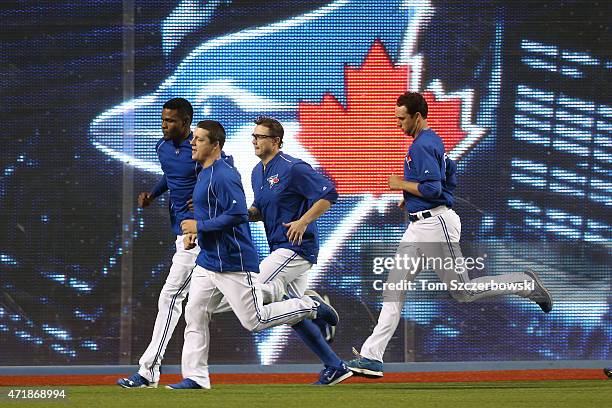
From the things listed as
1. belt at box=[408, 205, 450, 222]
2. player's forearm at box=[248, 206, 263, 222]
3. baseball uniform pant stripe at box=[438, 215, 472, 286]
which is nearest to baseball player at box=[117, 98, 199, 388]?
player's forearm at box=[248, 206, 263, 222]

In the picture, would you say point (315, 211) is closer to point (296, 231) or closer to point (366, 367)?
point (296, 231)

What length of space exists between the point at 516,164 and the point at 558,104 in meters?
0.61

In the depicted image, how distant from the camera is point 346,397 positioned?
654cm

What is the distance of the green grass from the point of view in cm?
621

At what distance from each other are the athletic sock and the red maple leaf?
2212 mm

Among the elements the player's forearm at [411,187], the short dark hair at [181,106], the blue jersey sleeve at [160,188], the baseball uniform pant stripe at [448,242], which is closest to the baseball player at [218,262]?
the short dark hair at [181,106]

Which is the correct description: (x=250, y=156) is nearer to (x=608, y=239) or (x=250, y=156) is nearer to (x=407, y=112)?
(x=407, y=112)

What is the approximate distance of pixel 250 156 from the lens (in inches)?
379

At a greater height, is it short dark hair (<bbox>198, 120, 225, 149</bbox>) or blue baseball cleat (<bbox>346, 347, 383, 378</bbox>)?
short dark hair (<bbox>198, 120, 225, 149</bbox>)

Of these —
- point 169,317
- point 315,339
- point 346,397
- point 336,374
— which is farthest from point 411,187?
point 169,317

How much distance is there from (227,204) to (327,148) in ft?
9.23

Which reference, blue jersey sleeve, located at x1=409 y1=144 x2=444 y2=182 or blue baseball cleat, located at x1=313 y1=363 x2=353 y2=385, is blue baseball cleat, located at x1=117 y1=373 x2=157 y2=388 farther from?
blue jersey sleeve, located at x1=409 y1=144 x2=444 y2=182

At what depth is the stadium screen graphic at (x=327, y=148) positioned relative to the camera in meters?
9.51

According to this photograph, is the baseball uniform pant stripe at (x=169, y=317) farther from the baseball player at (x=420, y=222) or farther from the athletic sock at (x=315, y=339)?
the baseball player at (x=420, y=222)
